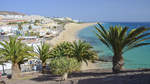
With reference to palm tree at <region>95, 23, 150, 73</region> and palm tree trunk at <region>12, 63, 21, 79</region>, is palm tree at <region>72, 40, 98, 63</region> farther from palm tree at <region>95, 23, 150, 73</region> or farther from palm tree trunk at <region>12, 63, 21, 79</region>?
palm tree trunk at <region>12, 63, 21, 79</region>

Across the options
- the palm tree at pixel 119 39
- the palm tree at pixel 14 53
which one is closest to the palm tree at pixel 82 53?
the palm tree at pixel 119 39

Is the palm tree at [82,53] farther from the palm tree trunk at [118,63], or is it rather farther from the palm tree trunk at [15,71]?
the palm tree trunk at [15,71]

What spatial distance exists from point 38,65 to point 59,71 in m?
6.53

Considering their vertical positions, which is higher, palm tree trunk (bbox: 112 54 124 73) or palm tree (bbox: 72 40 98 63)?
palm tree (bbox: 72 40 98 63)

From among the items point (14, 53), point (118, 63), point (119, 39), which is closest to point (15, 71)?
point (14, 53)

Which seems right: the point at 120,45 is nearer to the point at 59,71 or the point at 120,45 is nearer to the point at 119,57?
the point at 119,57

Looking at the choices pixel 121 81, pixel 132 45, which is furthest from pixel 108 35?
pixel 121 81

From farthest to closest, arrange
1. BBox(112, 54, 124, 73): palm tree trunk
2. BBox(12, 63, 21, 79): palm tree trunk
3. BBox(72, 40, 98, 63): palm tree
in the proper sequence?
BBox(72, 40, 98, 63): palm tree
BBox(12, 63, 21, 79): palm tree trunk
BBox(112, 54, 124, 73): palm tree trunk

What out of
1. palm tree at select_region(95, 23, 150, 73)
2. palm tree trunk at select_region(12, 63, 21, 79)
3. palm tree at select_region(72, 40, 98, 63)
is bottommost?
palm tree trunk at select_region(12, 63, 21, 79)

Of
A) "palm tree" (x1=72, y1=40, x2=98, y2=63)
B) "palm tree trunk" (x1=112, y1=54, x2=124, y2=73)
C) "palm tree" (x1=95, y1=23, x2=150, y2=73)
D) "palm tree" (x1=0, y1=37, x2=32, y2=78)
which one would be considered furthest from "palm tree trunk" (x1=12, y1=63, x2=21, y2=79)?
"palm tree trunk" (x1=112, y1=54, x2=124, y2=73)

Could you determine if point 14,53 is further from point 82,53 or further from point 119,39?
point 119,39

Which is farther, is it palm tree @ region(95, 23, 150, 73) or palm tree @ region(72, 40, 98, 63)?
palm tree @ region(72, 40, 98, 63)

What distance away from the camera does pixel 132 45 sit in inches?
411

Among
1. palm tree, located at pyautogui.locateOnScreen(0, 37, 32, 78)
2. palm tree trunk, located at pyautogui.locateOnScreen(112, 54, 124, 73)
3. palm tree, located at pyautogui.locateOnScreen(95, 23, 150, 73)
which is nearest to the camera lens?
palm tree, located at pyautogui.locateOnScreen(95, 23, 150, 73)
